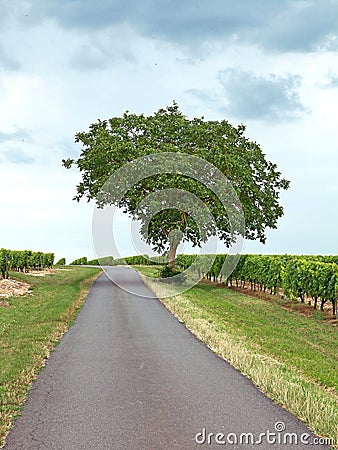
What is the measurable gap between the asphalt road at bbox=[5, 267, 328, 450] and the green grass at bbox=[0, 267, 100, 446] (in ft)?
0.96

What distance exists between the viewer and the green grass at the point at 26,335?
879cm

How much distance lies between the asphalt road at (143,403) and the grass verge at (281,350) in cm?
33

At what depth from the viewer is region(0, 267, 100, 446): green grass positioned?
28.8 feet

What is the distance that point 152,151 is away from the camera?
115 ft

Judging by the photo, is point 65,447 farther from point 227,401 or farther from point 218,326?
point 218,326

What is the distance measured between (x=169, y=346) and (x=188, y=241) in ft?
81.9

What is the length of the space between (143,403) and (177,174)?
26.5 m

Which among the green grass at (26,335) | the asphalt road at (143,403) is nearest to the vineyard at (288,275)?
the green grass at (26,335)

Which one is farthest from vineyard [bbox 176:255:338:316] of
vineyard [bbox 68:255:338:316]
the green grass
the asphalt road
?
the asphalt road

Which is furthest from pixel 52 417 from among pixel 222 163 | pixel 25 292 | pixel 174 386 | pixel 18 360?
pixel 222 163
